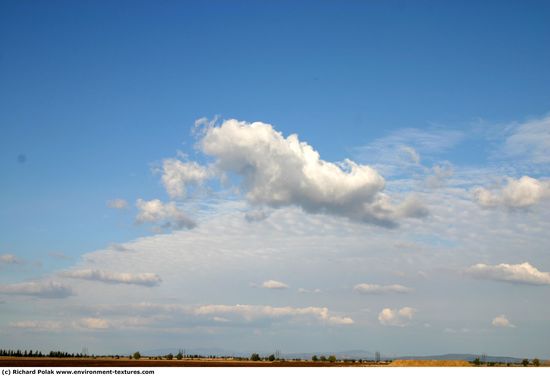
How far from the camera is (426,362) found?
156 m
